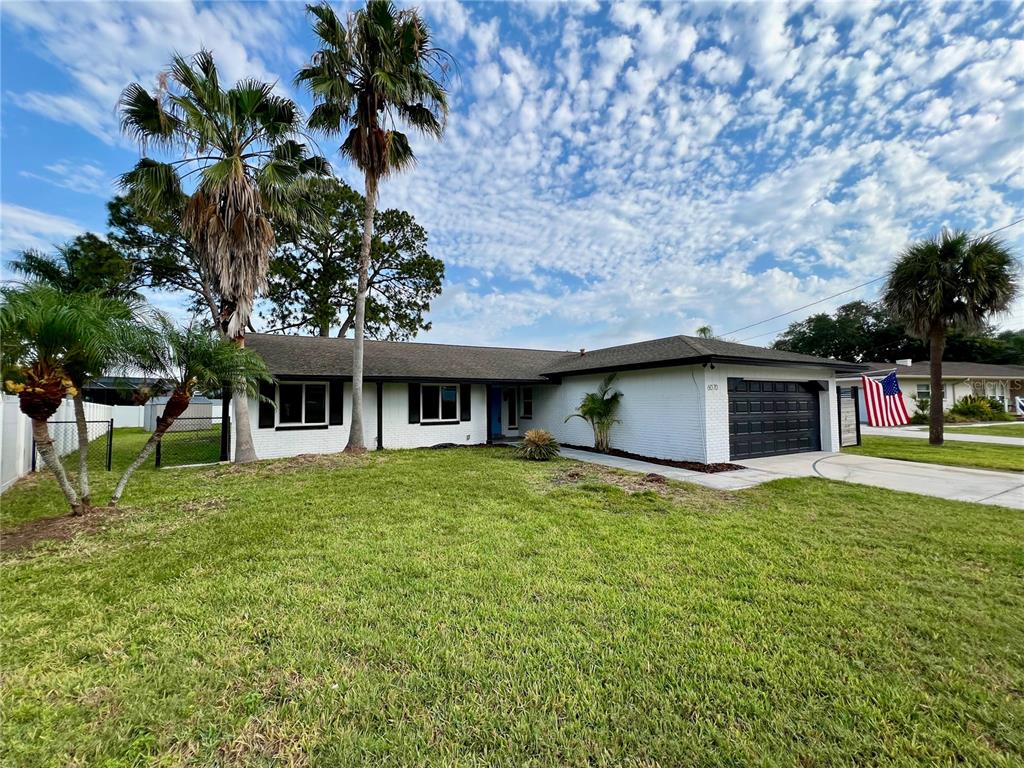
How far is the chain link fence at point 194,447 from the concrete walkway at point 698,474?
967 cm

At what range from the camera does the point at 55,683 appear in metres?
2.40

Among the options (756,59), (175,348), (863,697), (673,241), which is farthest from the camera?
(673,241)

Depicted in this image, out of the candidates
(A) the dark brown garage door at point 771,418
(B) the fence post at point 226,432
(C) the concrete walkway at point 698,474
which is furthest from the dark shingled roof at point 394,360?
(A) the dark brown garage door at point 771,418

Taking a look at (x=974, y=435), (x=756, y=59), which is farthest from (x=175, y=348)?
(x=974, y=435)

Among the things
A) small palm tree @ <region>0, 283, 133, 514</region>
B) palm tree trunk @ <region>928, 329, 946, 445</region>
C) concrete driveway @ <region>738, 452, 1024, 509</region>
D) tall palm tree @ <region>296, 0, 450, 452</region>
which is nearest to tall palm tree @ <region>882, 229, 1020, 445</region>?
palm tree trunk @ <region>928, 329, 946, 445</region>

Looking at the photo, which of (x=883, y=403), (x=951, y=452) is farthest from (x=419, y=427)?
(x=951, y=452)

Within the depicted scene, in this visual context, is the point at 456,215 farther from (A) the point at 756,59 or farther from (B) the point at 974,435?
(B) the point at 974,435

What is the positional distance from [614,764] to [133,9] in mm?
12107

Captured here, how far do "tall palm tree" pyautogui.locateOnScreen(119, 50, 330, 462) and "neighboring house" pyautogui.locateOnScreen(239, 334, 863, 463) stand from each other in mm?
1753

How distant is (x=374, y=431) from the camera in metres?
13.2

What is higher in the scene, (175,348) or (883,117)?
(883,117)

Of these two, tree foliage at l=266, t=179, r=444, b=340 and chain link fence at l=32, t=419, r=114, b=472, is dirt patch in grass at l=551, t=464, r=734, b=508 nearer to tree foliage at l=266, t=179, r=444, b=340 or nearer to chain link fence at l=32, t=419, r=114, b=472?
chain link fence at l=32, t=419, r=114, b=472

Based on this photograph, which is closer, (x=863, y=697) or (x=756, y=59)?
(x=863, y=697)

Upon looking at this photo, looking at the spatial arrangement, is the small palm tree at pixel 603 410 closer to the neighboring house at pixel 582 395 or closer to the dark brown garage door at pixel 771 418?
the neighboring house at pixel 582 395
